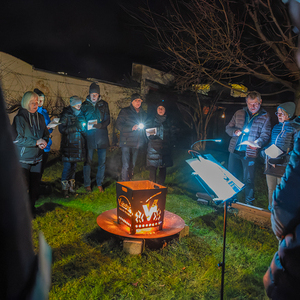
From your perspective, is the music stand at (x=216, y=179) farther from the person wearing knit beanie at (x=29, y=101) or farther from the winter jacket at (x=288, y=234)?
the person wearing knit beanie at (x=29, y=101)

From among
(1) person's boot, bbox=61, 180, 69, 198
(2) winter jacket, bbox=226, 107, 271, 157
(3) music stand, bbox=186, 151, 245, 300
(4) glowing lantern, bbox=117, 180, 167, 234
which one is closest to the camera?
(3) music stand, bbox=186, 151, 245, 300

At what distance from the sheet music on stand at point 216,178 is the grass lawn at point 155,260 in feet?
3.91

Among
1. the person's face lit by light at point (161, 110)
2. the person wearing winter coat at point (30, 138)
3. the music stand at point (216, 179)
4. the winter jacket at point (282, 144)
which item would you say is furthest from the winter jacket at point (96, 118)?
the music stand at point (216, 179)

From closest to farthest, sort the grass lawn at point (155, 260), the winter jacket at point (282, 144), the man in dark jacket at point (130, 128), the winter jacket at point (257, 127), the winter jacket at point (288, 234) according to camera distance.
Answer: the winter jacket at point (288, 234)
the grass lawn at point (155, 260)
the winter jacket at point (282, 144)
the winter jacket at point (257, 127)
the man in dark jacket at point (130, 128)

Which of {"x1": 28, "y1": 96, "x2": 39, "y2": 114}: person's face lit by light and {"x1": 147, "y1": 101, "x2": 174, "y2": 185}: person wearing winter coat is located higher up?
{"x1": 28, "y1": 96, "x2": 39, "y2": 114}: person's face lit by light

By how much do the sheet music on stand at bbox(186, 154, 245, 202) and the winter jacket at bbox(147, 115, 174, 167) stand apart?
12.0ft

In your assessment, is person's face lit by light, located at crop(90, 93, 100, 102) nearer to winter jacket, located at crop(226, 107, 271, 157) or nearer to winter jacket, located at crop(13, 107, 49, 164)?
winter jacket, located at crop(13, 107, 49, 164)

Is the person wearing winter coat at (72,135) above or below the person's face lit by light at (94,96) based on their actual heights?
below

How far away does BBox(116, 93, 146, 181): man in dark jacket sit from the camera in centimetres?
616

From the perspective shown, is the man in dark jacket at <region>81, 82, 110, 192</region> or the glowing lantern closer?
the glowing lantern

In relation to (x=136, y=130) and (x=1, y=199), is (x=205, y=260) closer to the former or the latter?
(x=1, y=199)

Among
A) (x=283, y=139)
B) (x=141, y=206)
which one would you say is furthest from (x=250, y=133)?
(x=141, y=206)

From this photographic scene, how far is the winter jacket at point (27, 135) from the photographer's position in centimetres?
410

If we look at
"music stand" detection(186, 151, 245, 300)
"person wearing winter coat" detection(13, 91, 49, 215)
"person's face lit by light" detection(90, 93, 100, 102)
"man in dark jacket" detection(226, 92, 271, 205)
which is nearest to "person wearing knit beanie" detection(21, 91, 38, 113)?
"person wearing winter coat" detection(13, 91, 49, 215)
